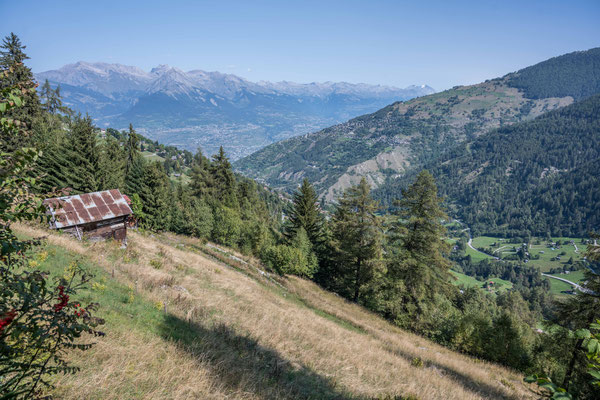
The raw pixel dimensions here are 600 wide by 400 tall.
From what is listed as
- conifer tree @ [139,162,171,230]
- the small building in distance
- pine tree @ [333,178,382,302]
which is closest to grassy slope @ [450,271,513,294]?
pine tree @ [333,178,382,302]

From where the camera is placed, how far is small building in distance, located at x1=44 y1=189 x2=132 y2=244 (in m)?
19.1

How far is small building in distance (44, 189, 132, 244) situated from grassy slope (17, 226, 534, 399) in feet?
17.1

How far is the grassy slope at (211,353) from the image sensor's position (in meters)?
5.67

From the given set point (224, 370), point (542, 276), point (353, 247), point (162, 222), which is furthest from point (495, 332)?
point (542, 276)

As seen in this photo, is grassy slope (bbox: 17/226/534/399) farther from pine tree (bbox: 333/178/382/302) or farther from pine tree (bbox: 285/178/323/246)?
pine tree (bbox: 285/178/323/246)

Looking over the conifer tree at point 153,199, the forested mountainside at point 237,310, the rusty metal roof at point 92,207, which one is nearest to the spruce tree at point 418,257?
the forested mountainside at point 237,310

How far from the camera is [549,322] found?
16.8m

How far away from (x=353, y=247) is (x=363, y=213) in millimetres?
4102

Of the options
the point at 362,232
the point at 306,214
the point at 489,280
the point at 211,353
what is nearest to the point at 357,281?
the point at 362,232

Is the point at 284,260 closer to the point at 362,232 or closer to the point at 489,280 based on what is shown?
the point at 362,232

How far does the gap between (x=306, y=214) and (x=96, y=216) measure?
98.6 ft

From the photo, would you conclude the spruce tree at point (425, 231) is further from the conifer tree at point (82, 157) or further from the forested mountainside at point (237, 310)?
the conifer tree at point (82, 157)

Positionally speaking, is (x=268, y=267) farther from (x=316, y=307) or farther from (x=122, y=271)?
(x=122, y=271)

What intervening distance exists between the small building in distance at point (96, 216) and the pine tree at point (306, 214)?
25901mm
